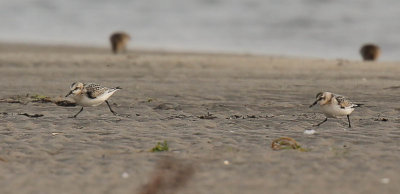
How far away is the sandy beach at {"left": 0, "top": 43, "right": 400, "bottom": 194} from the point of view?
7.91 meters

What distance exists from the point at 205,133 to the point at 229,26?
1017 inches

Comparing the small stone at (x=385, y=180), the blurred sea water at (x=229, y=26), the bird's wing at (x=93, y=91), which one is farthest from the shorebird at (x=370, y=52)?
the small stone at (x=385, y=180)

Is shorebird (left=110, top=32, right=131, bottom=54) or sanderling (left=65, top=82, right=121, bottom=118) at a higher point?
shorebird (left=110, top=32, right=131, bottom=54)

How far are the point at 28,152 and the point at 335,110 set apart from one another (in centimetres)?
478

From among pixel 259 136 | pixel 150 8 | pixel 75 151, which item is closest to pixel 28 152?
pixel 75 151

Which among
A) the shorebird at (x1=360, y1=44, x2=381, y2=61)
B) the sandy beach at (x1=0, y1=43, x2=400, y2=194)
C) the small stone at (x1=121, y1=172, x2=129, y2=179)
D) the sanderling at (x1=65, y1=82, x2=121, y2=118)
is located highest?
the shorebird at (x1=360, y1=44, x2=381, y2=61)

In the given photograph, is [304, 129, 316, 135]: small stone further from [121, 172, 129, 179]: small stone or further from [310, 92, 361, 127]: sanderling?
[121, 172, 129, 179]: small stone

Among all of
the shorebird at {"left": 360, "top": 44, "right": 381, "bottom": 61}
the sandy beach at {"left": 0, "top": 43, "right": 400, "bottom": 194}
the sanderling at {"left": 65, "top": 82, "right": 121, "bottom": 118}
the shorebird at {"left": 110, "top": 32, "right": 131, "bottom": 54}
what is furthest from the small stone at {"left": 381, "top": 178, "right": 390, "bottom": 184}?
the shorebird at {"left": 110, "top": 32, "right": 131, "bottom": 54}

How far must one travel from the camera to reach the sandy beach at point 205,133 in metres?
7.91

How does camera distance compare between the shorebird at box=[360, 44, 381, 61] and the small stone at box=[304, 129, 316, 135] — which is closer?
the small stone at box=[304, 129, 316, 135]

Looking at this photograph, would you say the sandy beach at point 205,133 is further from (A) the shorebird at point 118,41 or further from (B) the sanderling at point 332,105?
(A) the shorebird at point 118,41

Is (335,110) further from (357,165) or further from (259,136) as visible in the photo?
(357,165)

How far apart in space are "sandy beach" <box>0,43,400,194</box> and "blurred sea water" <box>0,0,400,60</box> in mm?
12382

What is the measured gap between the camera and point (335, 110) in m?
11.0
